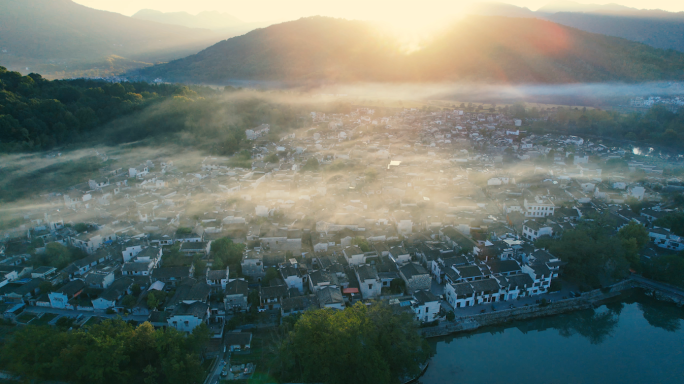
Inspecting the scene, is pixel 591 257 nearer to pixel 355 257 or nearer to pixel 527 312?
pixel 527 312

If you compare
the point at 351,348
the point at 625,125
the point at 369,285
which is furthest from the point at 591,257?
the point at 625,125

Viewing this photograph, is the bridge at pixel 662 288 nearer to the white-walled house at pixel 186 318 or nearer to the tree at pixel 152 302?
the white-walled house at pixel 186 318

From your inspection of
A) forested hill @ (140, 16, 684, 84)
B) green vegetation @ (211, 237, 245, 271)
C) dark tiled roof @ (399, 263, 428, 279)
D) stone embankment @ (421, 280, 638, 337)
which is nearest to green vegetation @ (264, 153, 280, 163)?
green vegetation @ (211, 237, 245, 271)

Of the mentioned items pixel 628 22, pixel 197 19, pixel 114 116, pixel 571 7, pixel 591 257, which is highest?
pixel 197 19

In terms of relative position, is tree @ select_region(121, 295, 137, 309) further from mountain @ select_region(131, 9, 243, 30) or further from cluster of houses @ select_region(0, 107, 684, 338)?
mountain @ select_region(131, 9, 243, 30)

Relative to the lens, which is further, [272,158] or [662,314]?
[272,158]
